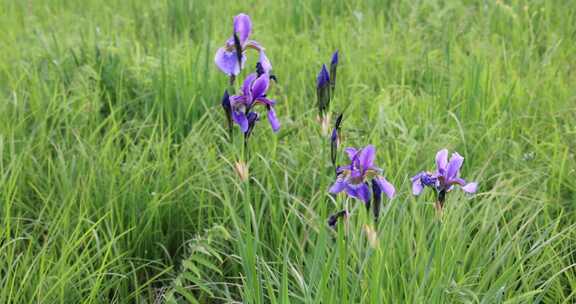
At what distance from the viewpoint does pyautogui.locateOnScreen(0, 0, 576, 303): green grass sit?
177 cm

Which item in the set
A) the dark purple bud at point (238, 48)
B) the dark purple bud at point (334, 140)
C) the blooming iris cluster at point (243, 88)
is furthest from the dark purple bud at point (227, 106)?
the dark purple bud at point (334, 140)

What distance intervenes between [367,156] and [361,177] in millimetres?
43

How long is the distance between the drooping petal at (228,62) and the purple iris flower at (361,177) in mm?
308

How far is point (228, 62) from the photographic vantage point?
4.44ft

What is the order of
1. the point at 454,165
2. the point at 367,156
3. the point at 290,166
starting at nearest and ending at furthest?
the point at 367,156
the point at 454,165
the point at 290,166

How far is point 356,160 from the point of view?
48.6 inches

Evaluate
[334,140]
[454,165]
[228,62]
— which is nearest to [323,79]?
[334,140]

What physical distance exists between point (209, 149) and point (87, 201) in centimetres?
59

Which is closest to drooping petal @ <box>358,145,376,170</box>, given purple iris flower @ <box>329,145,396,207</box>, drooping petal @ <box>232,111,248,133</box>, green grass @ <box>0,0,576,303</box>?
purple iris flower @ <box>329,145,396,207</box>

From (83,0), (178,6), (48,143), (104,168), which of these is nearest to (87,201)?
(104,168)

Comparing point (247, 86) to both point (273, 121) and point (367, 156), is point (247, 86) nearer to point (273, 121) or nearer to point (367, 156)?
point (273, 121)

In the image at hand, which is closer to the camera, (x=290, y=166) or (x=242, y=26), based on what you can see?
(x=242, y=26)

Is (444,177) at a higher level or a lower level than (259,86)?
lower

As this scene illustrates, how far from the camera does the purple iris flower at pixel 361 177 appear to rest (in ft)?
4.03
